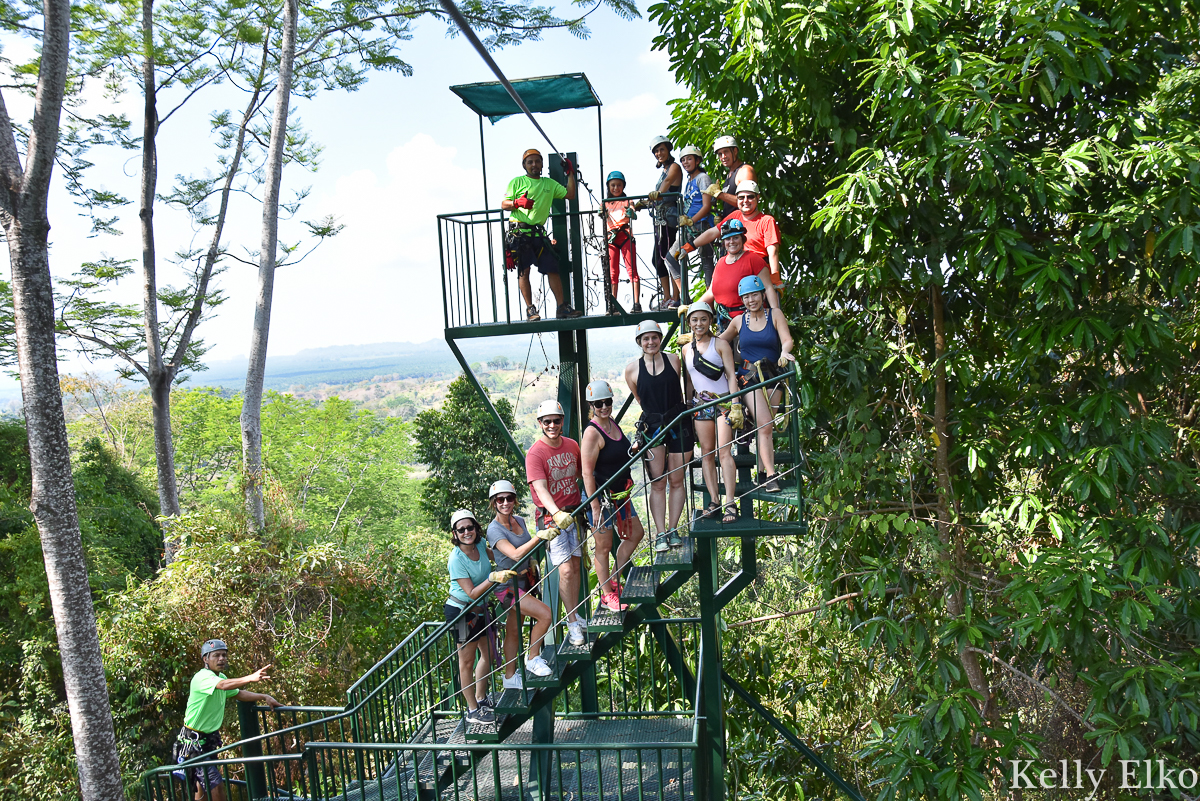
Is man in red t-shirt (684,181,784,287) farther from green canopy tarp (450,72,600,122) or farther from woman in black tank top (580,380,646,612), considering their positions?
green canopy tarp (450,72,600,122)

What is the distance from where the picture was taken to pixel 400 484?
3772 cm

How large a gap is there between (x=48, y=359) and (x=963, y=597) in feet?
34.4

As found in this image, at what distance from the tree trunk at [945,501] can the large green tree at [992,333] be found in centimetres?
3

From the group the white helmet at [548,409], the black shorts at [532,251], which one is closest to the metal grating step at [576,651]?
the white helmet at [548,409]

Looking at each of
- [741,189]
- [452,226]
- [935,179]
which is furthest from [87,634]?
[935,179]

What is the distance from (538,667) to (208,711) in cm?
360

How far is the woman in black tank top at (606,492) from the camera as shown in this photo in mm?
6434

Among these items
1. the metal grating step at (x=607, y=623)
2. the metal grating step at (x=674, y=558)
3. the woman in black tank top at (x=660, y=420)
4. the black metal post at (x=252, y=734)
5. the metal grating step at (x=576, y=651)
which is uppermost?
the woman in black tank top at (x=660, y=420)

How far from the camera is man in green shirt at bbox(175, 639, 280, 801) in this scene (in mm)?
7762

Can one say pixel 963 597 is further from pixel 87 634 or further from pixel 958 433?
pixel 87 634

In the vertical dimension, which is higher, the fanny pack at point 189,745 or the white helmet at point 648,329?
the white helmet at point 648,329

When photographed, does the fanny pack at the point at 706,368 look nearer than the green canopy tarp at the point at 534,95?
Yes

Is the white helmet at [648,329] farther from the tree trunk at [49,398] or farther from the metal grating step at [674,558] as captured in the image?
the tree trunk at [49,398]

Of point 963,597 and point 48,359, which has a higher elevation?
point 48,359
